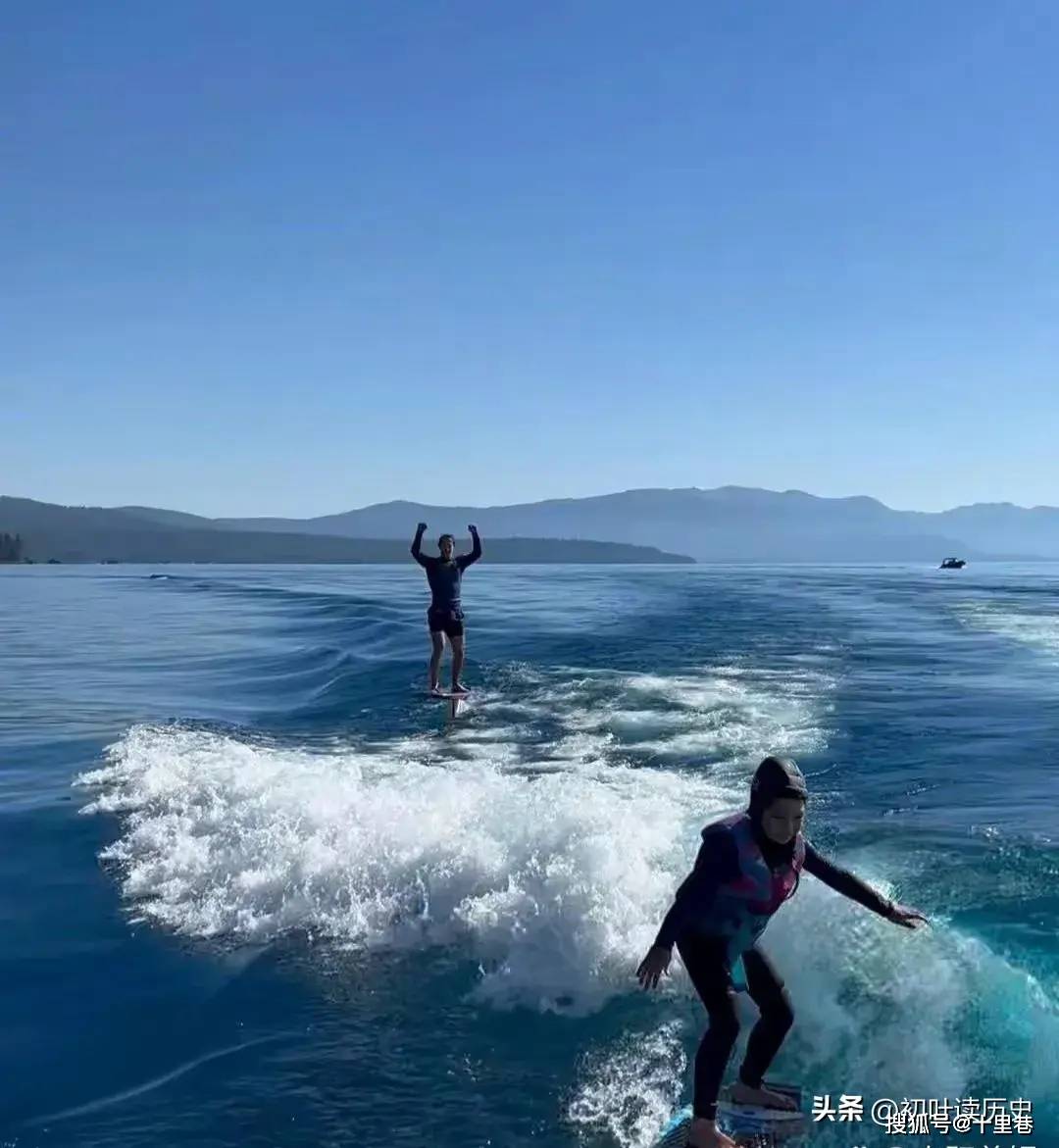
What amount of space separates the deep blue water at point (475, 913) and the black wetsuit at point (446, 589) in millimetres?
1521

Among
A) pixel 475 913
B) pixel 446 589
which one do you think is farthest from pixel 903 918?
pixel 446 589

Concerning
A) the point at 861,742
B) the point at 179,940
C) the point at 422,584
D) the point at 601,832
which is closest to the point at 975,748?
the point at 861,742

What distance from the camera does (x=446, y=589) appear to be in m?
17.3

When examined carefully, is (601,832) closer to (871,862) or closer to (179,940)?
(871,862)

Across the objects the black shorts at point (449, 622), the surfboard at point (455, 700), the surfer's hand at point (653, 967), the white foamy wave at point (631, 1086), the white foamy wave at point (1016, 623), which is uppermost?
the black shorts at point (449, 622)

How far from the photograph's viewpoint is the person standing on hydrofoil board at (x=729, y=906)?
5070mm

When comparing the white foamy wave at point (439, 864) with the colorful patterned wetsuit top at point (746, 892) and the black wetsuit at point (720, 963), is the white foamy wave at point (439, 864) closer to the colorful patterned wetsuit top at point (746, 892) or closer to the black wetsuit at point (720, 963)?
the black wetsuit at point (720, 963)

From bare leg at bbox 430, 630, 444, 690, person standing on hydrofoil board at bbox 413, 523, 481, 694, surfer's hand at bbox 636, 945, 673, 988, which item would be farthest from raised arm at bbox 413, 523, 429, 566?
surfer's hand at bbox 636, 945, 673, 988

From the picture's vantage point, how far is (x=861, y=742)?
13297 millimetres

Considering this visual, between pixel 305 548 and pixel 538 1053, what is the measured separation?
152 meters

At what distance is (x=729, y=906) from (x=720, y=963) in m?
0.33

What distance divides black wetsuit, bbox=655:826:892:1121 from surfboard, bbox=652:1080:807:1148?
0.51 ft

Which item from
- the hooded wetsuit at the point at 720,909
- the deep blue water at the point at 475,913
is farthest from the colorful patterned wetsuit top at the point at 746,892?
the deep blue water at the point at 475,913

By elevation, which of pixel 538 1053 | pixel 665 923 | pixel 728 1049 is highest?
pixel 665 923
